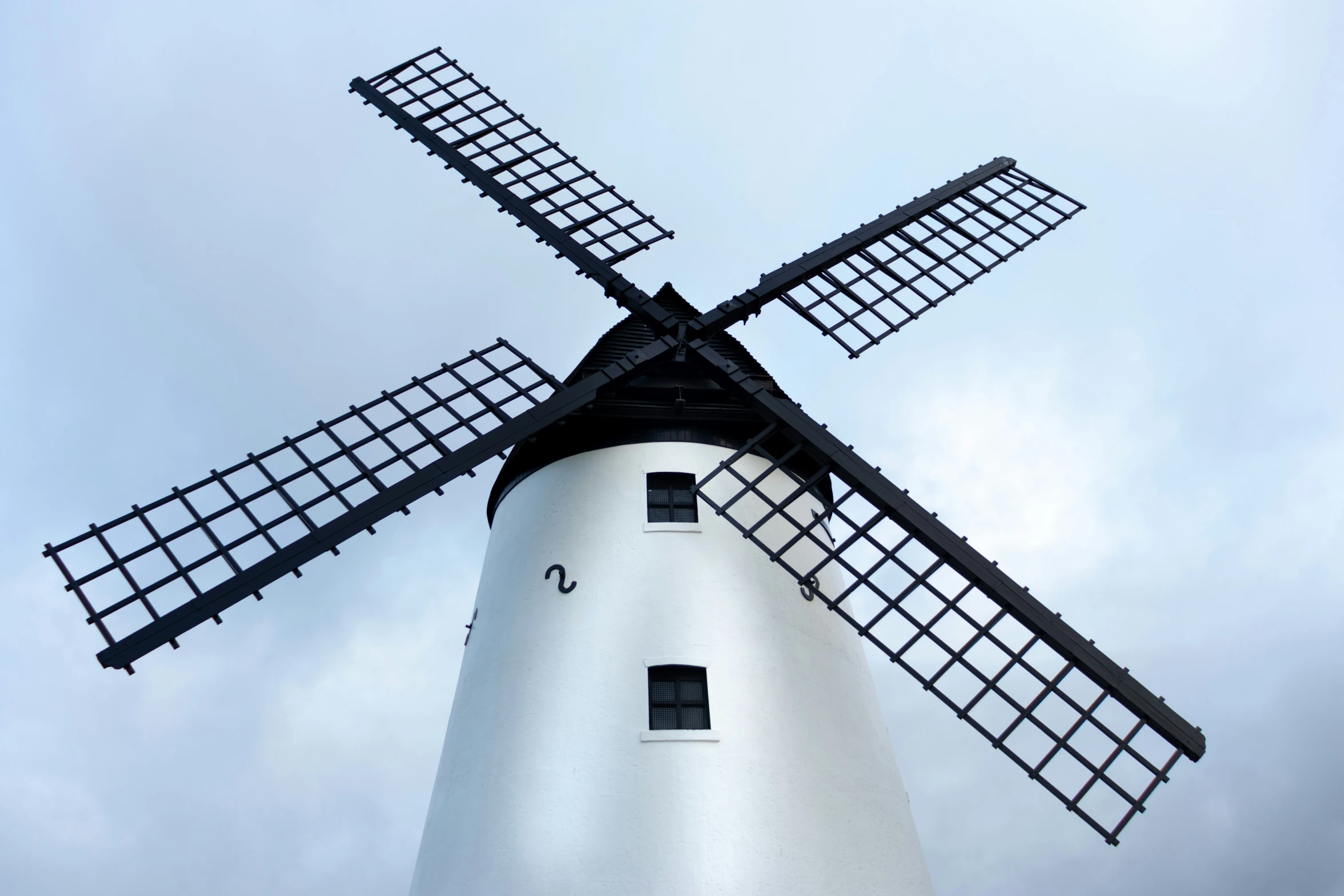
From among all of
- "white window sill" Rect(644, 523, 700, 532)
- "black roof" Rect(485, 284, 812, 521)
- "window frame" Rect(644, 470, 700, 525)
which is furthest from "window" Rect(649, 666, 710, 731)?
"black roof" Rect(485, 284, 812, 521)

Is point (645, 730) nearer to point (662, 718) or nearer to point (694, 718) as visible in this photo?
point (662, 718)

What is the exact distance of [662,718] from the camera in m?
6.65

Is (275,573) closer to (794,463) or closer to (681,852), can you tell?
(681,852)

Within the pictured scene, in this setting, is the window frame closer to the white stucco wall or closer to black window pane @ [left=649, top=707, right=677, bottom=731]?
the white stucco wall

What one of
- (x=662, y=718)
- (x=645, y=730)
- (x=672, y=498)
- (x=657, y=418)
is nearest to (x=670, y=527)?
(x=672, y=498)

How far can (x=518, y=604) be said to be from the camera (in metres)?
7.55

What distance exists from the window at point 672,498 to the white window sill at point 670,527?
4.1 inches

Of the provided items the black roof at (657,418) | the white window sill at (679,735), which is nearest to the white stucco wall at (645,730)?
the white window sill at (679,735)

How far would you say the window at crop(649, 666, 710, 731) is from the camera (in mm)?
6625

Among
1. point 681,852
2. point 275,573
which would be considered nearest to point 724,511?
point 681,852

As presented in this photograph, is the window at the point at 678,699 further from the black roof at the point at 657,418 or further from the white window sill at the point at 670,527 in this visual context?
the black roof at the point at 657,418

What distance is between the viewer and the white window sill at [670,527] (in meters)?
7.56

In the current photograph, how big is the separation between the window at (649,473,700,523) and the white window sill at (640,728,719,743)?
1.93 metres

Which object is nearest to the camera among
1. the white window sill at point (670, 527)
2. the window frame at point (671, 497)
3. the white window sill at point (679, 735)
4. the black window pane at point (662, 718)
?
the white window sill at point (679, 735)
